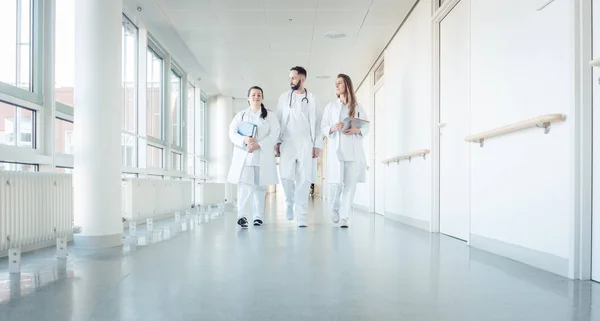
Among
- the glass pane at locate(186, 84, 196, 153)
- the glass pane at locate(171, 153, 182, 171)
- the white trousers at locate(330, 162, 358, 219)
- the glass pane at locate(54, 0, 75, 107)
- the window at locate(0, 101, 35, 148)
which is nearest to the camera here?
the window at locate(0, 101, 35, 148)

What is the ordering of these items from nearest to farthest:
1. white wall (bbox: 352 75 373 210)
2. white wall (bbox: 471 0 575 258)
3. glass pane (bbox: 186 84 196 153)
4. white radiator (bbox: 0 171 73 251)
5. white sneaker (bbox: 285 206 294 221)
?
white wall (bbox: 471 0 575 258) → white radiator (bbox: 0 171 73 251) → white sneaker (bbox: 285 206 294 221) → white wall (bbox: 352 75 373 210) → glass pane (bbox: 186 84 196 153)

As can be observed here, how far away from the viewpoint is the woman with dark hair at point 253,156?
540 centimetres

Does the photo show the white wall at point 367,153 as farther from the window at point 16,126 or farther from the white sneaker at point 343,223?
the window at point 16,126

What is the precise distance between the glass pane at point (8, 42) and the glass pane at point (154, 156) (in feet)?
13.0

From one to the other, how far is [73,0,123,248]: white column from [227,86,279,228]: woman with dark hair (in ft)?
5.46

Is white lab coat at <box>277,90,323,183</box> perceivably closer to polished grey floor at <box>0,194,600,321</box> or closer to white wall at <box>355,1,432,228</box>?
white wall at <box>355,1,432,228</box>

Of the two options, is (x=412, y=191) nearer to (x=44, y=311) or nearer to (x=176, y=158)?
(x=44, y=311)

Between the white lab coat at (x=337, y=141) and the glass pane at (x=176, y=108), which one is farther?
the glass pane at (x=176, y=108)

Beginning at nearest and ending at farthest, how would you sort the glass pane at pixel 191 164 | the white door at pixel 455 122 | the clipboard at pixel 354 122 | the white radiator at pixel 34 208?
1. the white radiator at pixel 34 208
2. the white door at pixel 455 122
3. the clipboard at pixel 354 122
4. the glass pane at pixel 191 164

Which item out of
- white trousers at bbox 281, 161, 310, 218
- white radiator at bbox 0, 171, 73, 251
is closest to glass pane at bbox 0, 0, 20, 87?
white radiator at bbox 0, 171, 73, 251

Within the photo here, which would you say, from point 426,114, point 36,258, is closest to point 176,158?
point 426,114

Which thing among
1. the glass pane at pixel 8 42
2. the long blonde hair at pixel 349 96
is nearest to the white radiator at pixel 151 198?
the glass pane at pixel 8 42

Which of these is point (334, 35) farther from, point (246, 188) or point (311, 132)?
point (246, 188)

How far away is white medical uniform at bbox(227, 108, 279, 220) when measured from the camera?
17.7ft
